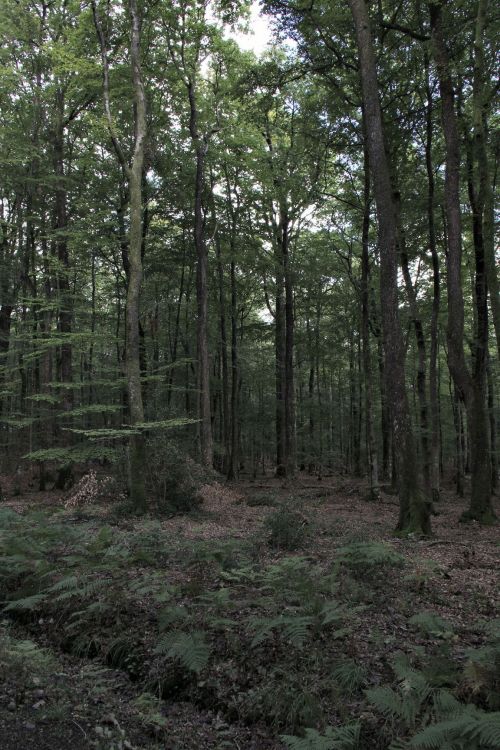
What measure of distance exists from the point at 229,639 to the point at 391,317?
248 inches

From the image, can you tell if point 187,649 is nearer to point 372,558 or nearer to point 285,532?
point 372,558

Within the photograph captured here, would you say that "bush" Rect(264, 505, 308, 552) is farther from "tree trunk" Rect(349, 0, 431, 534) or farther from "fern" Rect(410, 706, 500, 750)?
"fern" Rect(410, 706, 500, 750)

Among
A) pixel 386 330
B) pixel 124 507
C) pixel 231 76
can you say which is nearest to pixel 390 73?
pixel 231 76

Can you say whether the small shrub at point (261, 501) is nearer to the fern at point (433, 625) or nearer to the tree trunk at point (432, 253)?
the tree trunk at point (432, 253)

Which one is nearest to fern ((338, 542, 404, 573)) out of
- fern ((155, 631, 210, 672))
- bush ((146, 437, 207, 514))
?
fern ((155, 631, 210, 672))

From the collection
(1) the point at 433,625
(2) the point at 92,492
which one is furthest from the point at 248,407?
(1) the point at 433,625

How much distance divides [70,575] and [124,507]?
484 cm

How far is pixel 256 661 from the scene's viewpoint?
14.0 feet

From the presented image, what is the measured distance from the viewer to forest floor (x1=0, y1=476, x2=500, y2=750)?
3.56 m

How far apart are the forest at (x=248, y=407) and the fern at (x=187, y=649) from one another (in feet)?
0.08

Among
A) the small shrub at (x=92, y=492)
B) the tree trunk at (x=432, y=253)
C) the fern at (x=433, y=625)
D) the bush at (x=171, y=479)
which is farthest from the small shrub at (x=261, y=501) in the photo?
the fern at (x=433, y=625)

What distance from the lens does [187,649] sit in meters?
4.25

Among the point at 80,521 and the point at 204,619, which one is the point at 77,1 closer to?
the point at 80,521

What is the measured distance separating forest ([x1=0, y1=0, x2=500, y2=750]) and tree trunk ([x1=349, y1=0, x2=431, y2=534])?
52 millimetres
